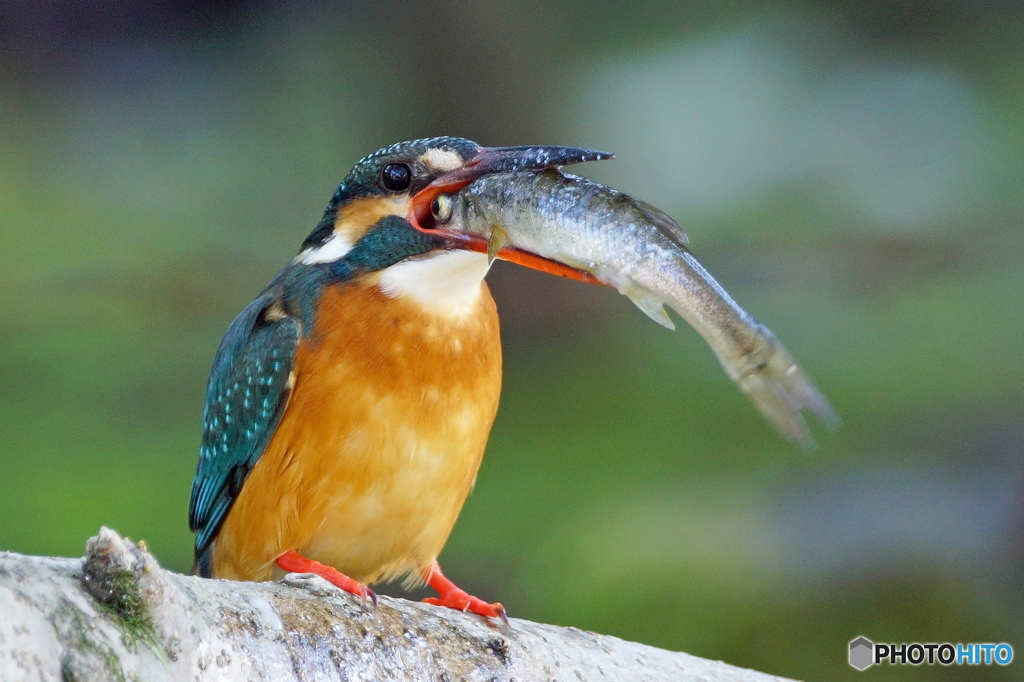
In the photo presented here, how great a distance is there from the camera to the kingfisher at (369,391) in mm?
1947

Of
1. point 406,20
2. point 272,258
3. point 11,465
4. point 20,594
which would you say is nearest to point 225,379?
point 20,594

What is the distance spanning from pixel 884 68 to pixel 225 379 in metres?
A: 7.34

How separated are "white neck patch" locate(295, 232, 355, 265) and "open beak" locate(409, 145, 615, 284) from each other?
7.5 inches

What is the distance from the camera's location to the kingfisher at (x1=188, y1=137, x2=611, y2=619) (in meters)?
1.95

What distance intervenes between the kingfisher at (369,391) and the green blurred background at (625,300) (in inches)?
84.3

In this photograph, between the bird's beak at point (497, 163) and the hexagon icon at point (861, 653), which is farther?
the hexagon icon at point (861, 653)

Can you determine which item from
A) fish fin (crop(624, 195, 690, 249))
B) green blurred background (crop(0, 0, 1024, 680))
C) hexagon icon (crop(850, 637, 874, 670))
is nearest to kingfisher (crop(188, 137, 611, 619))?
fish fin (crop(624, 195, 690, 249))

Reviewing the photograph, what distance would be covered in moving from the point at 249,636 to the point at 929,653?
9.11 ft

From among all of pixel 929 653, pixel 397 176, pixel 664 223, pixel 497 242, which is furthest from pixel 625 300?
pixel 664 223

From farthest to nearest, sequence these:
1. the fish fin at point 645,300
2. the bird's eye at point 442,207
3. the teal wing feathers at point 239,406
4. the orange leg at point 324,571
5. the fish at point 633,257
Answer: the teal wing feathers at point 239,406
the bird's eye at point 442,207
the orange leg at point 324,571
the fish fin at point 645,300
the fish at point 633,257

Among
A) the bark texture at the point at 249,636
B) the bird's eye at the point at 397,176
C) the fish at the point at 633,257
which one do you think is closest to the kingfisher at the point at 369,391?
the bird's eye at the point at 397,176

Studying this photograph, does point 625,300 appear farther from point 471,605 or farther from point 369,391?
point 471,605

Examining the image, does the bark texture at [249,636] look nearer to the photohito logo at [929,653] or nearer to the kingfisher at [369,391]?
the kingfisher at [369,391]

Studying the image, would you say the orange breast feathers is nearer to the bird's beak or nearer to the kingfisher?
the kingfisher
